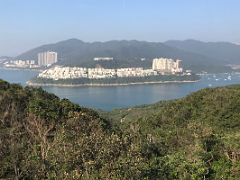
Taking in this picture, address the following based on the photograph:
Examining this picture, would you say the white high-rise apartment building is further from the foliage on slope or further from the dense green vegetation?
the foliage on slope

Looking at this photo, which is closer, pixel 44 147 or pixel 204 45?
pixel 44 147

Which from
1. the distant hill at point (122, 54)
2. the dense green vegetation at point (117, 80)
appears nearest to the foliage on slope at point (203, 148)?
the dense green vegetation at point (117, 80)

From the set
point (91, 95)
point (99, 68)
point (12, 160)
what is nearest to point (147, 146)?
point (12, 160)

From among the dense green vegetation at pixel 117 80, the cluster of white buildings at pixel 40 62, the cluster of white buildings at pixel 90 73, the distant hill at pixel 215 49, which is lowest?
the dense green vegetation at pixel 117 80

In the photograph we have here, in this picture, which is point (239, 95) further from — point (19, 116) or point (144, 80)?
point (144, 80)

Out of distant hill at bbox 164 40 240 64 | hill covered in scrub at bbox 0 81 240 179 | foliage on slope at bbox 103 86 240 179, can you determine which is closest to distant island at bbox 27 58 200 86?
foliage on slope at bbox 103 86 240 179

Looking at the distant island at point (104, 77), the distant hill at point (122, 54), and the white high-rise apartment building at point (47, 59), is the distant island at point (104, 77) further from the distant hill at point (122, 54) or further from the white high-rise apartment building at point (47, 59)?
the white high-rise apartment building at point (47, 59)
